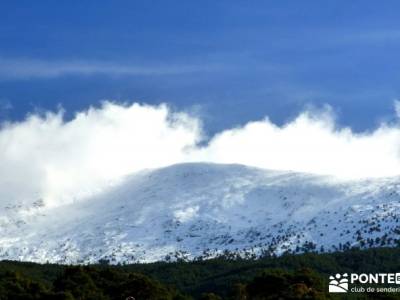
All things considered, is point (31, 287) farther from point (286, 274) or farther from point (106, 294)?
point (286, 274)

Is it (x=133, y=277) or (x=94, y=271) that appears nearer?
(x=133, y=277)

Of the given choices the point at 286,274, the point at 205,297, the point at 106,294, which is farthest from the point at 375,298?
the point at 106,294

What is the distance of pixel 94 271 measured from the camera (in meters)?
196

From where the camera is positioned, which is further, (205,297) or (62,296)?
(205,297)

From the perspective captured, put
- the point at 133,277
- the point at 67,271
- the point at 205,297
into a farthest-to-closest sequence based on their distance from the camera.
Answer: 1. the point at 67,271
2. the point at 133,277
3. the point at 205,297

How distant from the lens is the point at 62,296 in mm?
154625

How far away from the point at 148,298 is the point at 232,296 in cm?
1692

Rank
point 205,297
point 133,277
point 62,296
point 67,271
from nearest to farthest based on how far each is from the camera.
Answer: point 62,296 < point 205,297 < point 133,277 < point 67,271

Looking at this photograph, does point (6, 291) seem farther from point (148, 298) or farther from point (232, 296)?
point (232, 296)

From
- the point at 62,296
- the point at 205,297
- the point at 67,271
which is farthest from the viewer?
the point at 67,271

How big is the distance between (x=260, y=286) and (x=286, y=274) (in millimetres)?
5204

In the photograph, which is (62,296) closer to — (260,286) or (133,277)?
(133,277)

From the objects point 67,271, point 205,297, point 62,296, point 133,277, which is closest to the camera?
point 62,296

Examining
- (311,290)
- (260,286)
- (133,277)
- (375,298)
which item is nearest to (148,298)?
(133,277)
